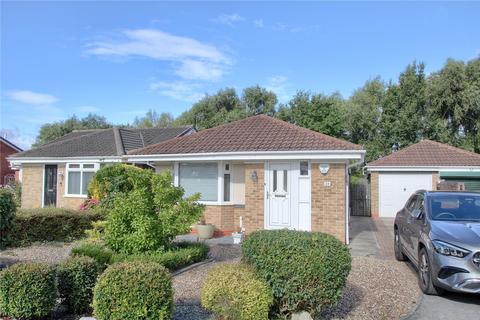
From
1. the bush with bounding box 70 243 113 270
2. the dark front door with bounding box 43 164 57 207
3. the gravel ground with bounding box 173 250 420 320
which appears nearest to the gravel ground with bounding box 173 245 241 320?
the gravel ground with bounding box 173 250 420 320

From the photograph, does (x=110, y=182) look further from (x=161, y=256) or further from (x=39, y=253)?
(x=161, y=256)

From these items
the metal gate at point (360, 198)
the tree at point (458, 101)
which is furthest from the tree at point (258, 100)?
the metal gate at point (360, 198)

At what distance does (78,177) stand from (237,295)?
1679 centimetres

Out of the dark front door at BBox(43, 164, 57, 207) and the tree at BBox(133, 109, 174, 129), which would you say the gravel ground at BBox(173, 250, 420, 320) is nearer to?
the dark front door at BBox(43, 164, 57, 207)

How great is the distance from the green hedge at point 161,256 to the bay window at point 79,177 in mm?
10976

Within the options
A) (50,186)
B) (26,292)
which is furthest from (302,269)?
(50,186)

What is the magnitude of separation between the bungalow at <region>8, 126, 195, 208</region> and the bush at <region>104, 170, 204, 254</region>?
10482 millimetres

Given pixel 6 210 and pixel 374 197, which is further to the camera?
pixel 374 197

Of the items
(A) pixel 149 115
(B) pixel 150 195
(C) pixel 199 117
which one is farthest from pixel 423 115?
(A) pixel 149 115

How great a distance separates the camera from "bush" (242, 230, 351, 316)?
193 inches

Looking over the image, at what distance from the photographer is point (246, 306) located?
4.68 meters

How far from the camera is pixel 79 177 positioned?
19.7 metres

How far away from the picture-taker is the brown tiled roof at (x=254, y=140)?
492 inches

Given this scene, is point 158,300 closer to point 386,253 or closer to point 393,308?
point 393,308
